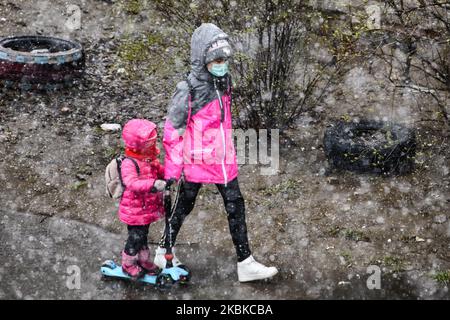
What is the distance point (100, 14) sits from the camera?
10328mm

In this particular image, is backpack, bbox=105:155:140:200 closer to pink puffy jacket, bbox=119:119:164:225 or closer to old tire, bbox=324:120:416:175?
pink puffy jacket, bbox=119:119:164:225

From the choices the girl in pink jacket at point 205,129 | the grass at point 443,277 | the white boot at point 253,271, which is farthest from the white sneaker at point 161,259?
the grass at point 443,277

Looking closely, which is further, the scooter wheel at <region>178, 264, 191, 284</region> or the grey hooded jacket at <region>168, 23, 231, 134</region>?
the scooter wheel at <region>178, 264, 191, 284</region>

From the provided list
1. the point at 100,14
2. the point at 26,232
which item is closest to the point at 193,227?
the point at 26,232

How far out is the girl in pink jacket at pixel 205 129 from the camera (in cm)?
494

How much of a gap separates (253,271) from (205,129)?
1.25m

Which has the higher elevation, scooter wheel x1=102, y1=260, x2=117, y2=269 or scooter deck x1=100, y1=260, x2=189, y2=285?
scooter wheel x1=102, y1=260, x2=117, y2=269

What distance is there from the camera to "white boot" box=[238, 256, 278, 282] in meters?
5.36

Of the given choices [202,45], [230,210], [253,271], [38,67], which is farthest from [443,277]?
[38,67]

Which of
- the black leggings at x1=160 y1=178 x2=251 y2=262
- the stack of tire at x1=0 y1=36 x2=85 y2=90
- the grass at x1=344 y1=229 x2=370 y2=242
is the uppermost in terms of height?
the stack of tire at x1=0 y1=36 x2=85 y2=90

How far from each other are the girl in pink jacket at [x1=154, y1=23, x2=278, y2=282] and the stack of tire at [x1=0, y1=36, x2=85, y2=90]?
3.67 metres

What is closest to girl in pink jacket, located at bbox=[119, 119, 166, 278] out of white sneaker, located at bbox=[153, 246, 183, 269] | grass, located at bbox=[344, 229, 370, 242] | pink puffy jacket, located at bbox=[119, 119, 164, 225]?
pink puffy jacket, located at bbox=[119, 119, 164, 225]
